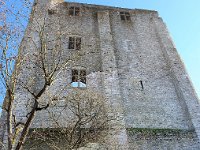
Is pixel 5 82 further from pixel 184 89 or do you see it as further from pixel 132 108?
pixel 184 89

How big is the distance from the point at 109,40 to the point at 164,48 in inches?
153

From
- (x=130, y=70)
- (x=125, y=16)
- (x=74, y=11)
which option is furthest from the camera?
(x=125, y=16)

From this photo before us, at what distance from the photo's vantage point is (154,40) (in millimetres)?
18812

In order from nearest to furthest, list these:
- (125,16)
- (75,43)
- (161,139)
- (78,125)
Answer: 1. (78,125)
2. (161,139)
3. (75,43)
4. (125,16)

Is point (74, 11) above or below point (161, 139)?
above

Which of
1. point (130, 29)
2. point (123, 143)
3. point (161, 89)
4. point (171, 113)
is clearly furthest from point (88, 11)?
point (123, 143)

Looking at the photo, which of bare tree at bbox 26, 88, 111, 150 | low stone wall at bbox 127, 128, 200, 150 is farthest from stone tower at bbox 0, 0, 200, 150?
bare tree at bbox 26, 88, 111, 150

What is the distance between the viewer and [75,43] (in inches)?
683

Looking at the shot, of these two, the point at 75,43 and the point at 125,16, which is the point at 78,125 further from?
the point at 125,16

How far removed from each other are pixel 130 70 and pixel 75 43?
413 centimetres

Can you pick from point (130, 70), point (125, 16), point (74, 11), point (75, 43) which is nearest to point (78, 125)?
point (130, 70)

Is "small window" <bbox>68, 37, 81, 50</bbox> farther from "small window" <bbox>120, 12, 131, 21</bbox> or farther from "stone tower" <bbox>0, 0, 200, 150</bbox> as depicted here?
"small window" <bbox>120, 12, 131, 21</bbox>

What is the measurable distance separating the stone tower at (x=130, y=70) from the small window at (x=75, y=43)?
0.07 m

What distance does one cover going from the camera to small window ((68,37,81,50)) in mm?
17195
